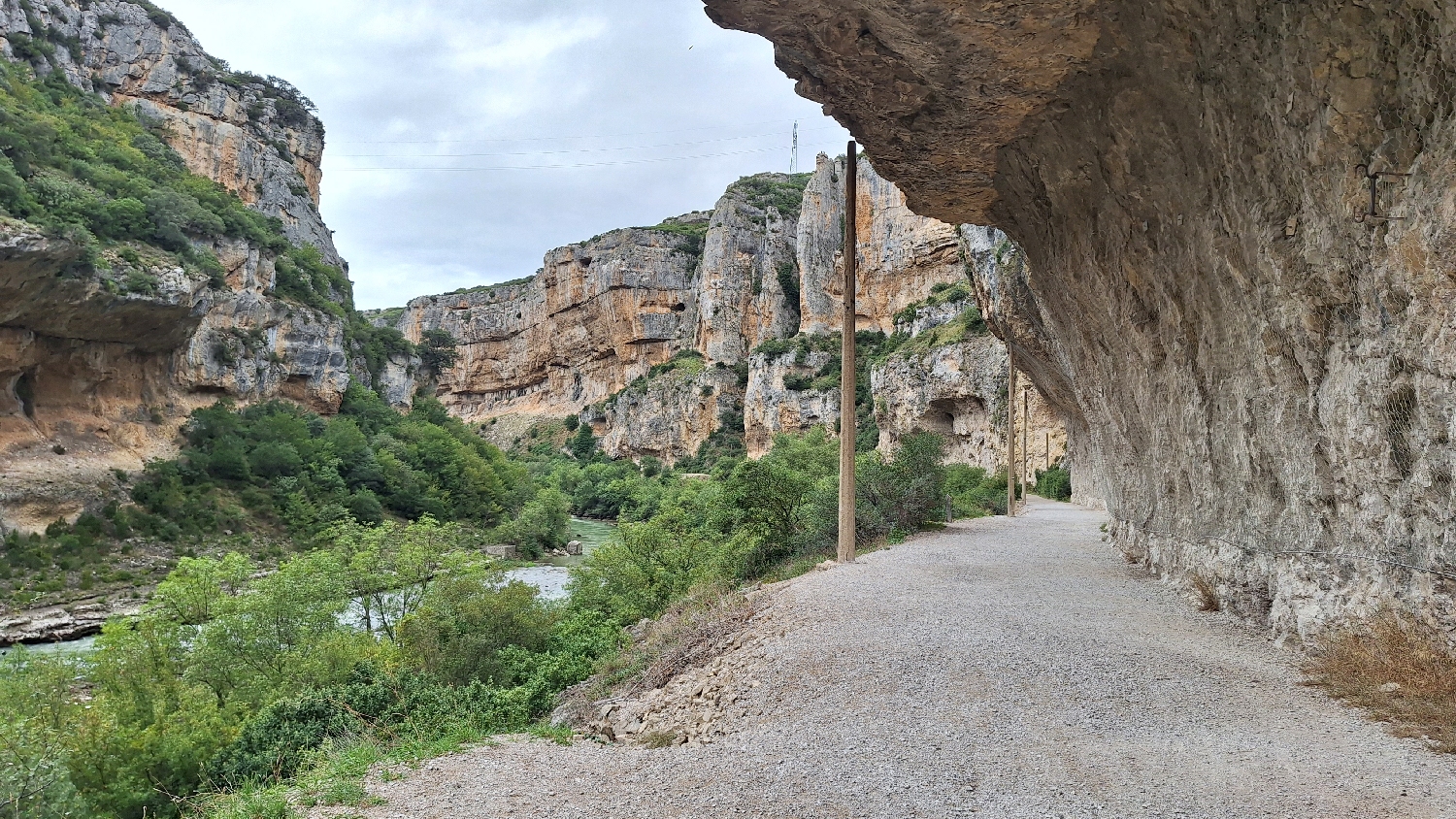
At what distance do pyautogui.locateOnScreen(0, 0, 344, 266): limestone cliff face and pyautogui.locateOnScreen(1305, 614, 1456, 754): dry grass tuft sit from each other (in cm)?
6506

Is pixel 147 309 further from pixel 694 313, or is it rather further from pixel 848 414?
pixel 694 313

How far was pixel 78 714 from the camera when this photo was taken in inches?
442

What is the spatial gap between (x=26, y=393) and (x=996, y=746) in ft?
132

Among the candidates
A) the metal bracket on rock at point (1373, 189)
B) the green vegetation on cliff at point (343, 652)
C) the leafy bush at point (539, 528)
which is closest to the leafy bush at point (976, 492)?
the green vegetation on cliff at point (343, 652)

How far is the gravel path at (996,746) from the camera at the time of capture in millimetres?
Result: 3533

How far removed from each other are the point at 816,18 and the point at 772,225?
69399mm

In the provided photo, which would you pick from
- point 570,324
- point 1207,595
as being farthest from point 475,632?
point 570,324

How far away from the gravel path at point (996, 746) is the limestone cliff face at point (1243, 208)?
4.13 ft

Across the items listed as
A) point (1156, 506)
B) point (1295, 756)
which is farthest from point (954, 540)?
point (1295, 756)

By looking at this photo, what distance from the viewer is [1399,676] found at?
15.1ft

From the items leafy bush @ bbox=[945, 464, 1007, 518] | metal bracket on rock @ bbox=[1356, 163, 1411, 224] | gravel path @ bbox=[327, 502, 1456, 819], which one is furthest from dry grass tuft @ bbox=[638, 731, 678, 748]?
leafy bush @ bbox=[945, 464, 1007, 518]

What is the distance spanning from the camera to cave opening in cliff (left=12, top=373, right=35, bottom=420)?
29.2 m

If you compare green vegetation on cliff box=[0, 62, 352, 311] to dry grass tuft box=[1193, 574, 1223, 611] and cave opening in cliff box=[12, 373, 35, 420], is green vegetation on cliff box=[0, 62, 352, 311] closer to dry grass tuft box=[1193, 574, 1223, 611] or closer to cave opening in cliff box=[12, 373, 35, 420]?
cave opening in cliff box=[12, 373, 35, 420]

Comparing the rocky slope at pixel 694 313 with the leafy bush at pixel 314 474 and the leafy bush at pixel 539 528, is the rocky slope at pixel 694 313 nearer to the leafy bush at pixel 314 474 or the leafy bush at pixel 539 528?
the leafy bush at pixel 314 474
